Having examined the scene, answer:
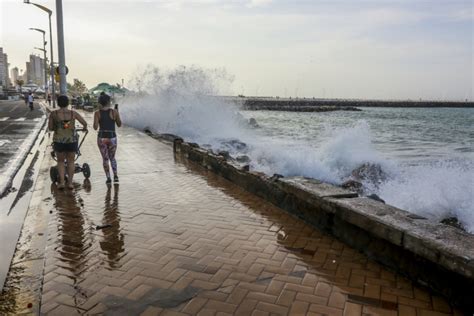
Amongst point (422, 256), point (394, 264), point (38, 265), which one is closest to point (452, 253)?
point (422, 256)

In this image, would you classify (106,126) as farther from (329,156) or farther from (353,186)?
(329,156)

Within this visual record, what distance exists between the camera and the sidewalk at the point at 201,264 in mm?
3113

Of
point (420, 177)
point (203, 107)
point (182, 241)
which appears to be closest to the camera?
point (182, 241)

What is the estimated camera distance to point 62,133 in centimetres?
676

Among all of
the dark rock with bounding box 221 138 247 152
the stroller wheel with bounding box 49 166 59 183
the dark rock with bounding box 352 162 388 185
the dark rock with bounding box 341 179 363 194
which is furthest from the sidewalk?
the dark rock with bounding box 221 138 247 152

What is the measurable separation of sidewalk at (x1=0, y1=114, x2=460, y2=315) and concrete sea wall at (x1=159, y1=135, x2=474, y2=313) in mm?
128

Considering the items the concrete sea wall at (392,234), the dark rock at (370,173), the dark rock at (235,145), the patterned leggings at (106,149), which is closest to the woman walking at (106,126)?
the patterned leggings at (106,149)

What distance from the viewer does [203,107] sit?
19.5m

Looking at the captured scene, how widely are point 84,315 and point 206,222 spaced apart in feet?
7.59

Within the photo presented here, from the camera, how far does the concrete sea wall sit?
10.2 ft

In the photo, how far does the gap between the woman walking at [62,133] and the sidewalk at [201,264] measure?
79 cm

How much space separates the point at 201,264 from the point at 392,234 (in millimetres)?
1816

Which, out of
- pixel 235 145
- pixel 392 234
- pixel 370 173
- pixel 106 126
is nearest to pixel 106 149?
pixel 106 126

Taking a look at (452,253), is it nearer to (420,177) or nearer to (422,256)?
(422,256)
